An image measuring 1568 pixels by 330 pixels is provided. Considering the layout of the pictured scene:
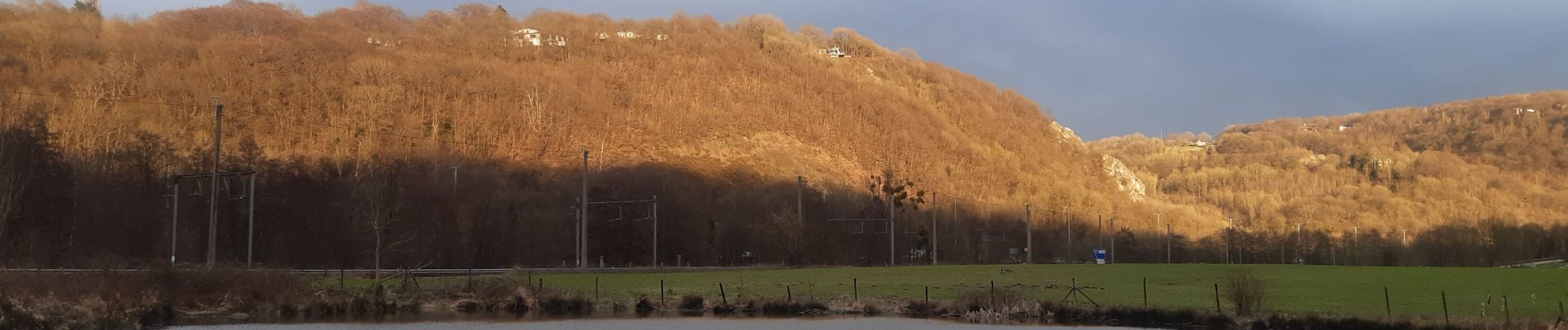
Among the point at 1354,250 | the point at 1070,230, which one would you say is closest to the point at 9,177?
the point at 1070,230

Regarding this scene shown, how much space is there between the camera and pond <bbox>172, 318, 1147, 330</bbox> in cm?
3644

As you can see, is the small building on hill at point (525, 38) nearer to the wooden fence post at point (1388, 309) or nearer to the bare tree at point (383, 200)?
the bare tree at point (383, 200)

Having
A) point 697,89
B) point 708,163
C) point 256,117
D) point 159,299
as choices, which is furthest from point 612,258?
point 159,299

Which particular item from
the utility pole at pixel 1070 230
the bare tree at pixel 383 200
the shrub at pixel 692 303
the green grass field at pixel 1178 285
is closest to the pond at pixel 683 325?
the shrub at pixel 692 303

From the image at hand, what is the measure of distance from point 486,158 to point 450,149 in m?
5.65

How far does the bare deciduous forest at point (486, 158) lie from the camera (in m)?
89.4

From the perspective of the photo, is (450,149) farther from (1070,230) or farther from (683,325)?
(683,325)

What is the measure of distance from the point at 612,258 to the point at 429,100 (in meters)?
43.3

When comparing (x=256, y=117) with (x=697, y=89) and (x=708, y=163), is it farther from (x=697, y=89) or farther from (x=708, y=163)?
(x=697, y=89)

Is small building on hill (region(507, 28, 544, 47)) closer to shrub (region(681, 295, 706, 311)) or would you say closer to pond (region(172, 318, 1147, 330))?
shrub (region(681, 295, 706, 311))

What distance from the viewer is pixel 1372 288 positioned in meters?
52.2

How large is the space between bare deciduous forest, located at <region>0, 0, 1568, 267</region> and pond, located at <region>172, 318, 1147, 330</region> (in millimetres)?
15782

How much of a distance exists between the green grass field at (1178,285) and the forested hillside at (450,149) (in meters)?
21.6

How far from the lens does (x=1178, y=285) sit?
191 ft
